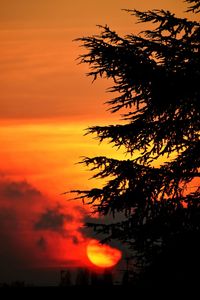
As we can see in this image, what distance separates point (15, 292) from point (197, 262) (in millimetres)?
3594

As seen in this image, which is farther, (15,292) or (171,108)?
(171,108)

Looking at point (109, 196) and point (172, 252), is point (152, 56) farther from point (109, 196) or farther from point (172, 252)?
point (172, 252)

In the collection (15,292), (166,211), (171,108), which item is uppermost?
(171,108)

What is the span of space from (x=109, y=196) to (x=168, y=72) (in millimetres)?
2828

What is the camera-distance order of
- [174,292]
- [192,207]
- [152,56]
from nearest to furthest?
[174,292] → [192,207] → [152,56]

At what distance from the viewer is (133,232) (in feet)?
32.7

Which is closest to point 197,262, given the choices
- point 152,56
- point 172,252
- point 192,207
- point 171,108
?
point 172,252

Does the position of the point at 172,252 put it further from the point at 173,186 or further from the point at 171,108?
the point at 171,108

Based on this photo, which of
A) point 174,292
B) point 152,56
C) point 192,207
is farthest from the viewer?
point 152,56

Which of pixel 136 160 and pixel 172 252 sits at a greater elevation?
pixel 136 160

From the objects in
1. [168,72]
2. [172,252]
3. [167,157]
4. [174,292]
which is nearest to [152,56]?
[168,72]

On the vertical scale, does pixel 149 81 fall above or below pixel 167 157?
above

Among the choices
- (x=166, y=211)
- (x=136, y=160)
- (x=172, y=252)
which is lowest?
(x=172, y=252)

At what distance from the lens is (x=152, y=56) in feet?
34.6
